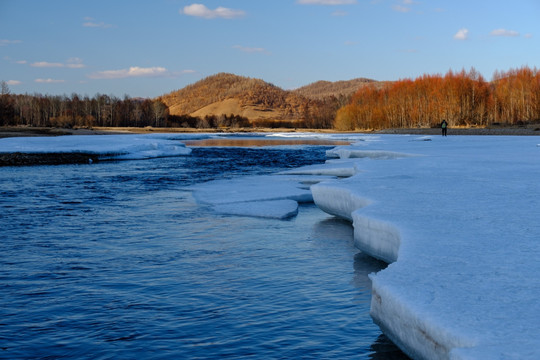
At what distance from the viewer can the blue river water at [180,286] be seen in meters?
5.49

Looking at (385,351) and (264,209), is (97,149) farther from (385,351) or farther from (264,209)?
(385,351)

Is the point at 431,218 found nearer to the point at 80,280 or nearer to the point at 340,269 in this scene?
the point at 340,269

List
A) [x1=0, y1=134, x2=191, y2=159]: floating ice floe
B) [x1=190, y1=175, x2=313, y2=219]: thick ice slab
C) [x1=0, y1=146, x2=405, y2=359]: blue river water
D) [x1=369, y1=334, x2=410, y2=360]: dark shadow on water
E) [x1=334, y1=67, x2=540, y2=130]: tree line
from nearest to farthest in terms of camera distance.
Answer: [x1=369, y1=334, x2=410, y2=360]: dark shadow on water → [x1=0, y1=146, x2=405, y2=359]: blue river water → [x1=190, y1=175, x2=313, y2=219]: thick ice slab → [x1=0, y1=134, x2=191, y2=159]: floating ice floe → [x1=334, y1=67, x2=540, y2=130]: tree line

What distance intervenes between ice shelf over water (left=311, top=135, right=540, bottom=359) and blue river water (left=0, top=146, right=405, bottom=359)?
30.6 inches

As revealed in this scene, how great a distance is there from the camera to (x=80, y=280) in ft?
24.6

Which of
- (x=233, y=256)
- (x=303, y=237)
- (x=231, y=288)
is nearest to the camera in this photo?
(x=231, y=288)

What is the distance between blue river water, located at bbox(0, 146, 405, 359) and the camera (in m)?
5.49

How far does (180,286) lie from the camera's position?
23.5 feet

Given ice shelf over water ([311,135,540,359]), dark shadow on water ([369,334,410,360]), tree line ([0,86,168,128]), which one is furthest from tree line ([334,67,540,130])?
dark shadow on water ([369,334,410,360])

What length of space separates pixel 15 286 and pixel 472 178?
9.08 meters

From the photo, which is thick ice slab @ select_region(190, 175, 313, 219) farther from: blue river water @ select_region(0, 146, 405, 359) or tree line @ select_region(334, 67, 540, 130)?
tree line @ select_region(334, 67, 540, 130)

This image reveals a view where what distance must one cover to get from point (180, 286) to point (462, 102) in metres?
79.4

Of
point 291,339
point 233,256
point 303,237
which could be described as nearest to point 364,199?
point 303,237

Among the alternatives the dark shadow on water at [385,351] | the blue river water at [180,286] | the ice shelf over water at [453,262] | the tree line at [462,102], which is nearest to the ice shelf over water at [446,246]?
the ice shelf over water at [453,262]
